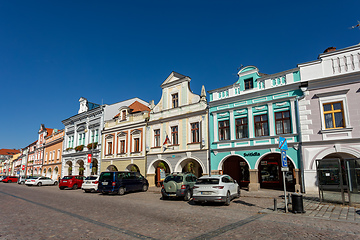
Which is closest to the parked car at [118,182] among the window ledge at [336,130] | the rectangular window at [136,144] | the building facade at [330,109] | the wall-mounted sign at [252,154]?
the rectangular window at [136,144]

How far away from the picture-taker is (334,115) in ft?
56.1

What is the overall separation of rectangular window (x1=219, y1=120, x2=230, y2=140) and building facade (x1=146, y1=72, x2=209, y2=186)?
149 centimetres

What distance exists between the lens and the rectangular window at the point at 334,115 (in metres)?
16.9


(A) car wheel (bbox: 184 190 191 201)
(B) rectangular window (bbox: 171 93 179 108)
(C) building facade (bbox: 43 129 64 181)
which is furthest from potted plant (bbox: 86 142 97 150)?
(A) car wheel (bbox: 184 190 191 201)

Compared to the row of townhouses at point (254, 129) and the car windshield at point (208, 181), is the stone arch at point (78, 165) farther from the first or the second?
the car windshield at point (208, 181)

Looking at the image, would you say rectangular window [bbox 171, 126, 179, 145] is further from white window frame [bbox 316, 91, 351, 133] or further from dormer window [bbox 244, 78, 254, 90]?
white window frame [bbox 316, 91, 351, 133]

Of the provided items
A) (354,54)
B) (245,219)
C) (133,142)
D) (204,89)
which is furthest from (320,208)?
(133,142)

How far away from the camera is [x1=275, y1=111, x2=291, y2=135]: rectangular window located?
743 inches

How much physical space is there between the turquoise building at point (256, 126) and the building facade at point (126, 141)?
10.1 m

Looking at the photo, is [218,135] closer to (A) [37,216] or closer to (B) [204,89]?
(B) [204,89]

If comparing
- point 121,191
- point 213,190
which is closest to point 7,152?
point 121,191

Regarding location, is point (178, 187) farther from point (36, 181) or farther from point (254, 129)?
point (36, 181)

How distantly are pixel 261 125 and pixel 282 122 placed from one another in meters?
1.69

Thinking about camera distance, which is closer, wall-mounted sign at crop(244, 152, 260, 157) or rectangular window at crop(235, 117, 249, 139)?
wall-mounted sign at crop(244, 152, 260, 157)
